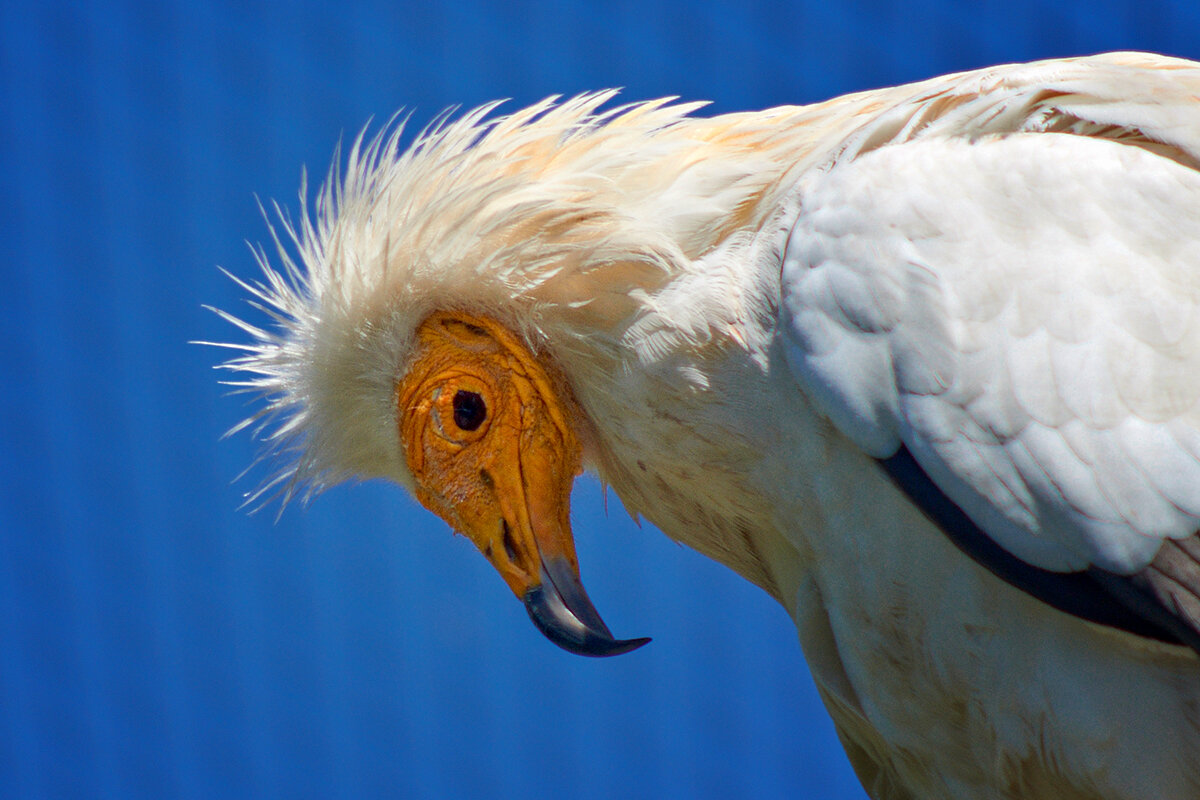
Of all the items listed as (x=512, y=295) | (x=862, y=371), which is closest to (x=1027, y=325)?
(x=862, y=371)

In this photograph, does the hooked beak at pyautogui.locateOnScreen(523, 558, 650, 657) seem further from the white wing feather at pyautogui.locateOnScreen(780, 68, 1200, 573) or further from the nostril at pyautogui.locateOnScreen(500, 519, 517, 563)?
the white wing feather at pyautogui.locateOnScreen(780, 68, 1200, 573)

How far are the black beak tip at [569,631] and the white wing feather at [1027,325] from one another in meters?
0.61

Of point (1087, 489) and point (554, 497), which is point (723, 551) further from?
point (1087, 489)

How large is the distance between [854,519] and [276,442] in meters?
1.22

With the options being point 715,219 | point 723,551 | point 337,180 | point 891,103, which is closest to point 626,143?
point 715,219

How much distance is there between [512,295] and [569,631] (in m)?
0.54

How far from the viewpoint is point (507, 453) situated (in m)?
1.96

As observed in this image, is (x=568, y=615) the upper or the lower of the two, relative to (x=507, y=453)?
lower

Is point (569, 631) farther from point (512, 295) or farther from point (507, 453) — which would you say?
point (512, 295)

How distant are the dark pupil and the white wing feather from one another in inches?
26.7

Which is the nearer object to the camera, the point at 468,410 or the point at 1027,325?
the point at 1027,325

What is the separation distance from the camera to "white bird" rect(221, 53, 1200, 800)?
4.36 feet

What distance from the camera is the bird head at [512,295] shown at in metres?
1.74

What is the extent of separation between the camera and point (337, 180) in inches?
81.9
